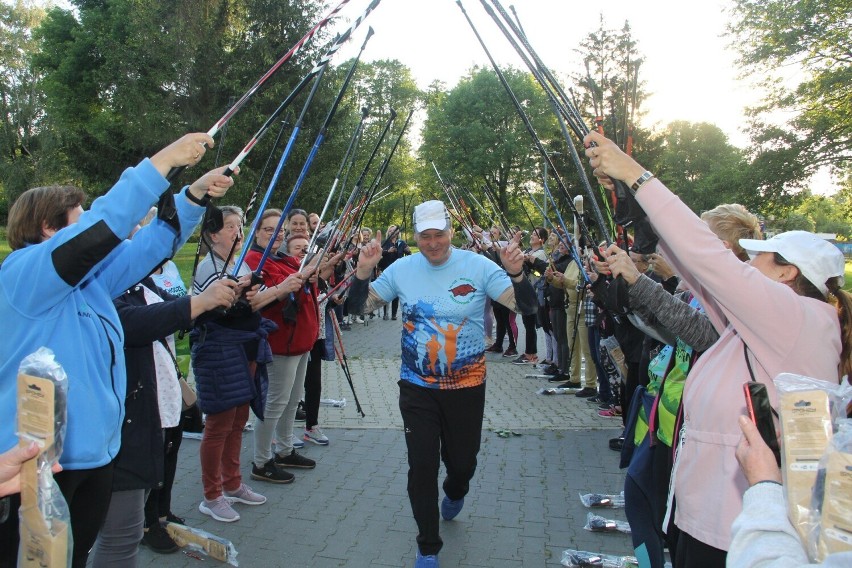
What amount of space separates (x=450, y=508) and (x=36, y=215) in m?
3.28

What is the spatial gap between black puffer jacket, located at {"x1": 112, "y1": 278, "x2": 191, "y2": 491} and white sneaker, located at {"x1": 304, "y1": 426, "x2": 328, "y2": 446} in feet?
11.0

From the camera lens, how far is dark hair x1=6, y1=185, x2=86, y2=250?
248cm

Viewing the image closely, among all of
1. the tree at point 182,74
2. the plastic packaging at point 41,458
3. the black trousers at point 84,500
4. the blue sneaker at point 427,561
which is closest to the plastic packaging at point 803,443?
the plastic packaging at point 41,458

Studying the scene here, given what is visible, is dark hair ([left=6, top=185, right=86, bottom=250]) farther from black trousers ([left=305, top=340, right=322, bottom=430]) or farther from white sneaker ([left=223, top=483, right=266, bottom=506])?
black trousers ([left=305, top=340, right=322, bottom=430])

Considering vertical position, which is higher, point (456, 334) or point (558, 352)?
point (456, 334)

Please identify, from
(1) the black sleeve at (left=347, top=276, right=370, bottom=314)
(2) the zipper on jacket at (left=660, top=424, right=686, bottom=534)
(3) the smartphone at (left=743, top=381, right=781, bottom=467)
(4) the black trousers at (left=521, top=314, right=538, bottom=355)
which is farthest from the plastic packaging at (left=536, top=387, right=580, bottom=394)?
(3) the smartphone at (left=743, top=381, right=781, bottom=467)

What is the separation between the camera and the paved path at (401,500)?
13.4 feet

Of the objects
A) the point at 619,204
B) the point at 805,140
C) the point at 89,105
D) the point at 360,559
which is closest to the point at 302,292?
the point at 360,559

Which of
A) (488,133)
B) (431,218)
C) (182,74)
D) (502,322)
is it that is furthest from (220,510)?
(488,133)

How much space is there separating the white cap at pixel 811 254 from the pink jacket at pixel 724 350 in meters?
0.13

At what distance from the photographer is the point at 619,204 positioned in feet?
7.69

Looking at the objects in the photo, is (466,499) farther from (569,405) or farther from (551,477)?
(569,405)

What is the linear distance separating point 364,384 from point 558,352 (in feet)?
9.96

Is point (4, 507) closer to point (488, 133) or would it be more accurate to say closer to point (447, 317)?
point (447, 317)
